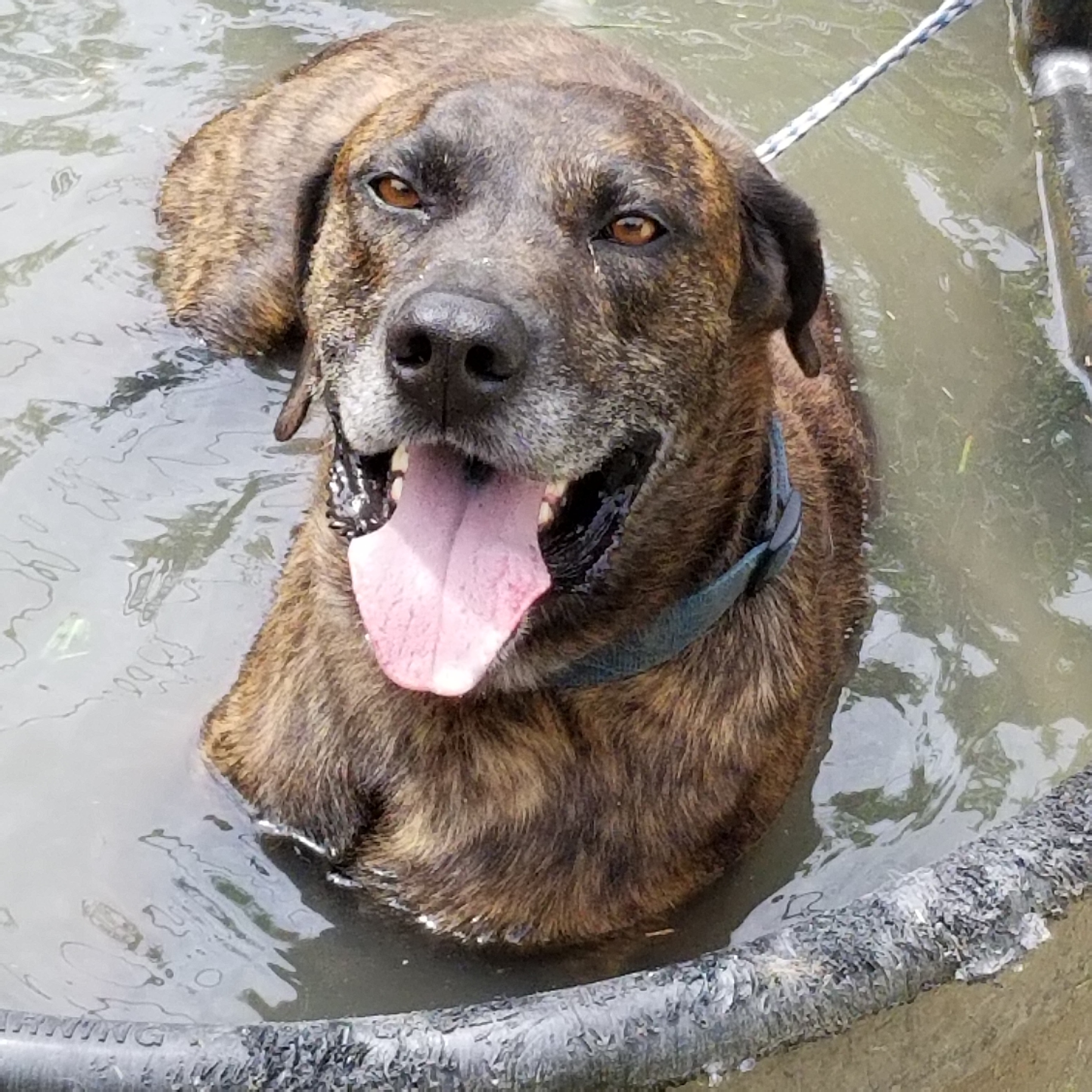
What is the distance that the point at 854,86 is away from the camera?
4.37m

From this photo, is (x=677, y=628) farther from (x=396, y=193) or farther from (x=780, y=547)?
(x=396, y=193)

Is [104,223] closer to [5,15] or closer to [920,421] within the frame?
[5,15]

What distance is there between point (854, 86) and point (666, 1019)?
9.52 ft

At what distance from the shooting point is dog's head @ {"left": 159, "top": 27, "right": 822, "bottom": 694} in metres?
2.70

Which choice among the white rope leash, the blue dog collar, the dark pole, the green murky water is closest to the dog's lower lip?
the blue dog collar

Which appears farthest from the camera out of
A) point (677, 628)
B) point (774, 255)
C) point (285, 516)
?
point (285, 516)

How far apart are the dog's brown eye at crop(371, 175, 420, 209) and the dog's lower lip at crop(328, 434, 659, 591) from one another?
1.52 feet

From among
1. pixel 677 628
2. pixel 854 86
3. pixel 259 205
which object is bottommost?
pixel 259 205

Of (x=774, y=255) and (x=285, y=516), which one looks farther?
(x=285, y=516)

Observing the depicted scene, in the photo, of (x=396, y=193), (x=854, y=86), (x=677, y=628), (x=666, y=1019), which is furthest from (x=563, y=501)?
(x=854, y=86)

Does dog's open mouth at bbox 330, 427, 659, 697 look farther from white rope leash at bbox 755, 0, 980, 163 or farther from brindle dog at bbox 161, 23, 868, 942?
white rope leash at bbox 755, 0, 980, 163

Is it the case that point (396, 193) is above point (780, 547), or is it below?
above

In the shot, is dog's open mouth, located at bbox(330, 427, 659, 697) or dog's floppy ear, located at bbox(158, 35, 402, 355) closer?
dog's open mouth, located at bbox(330, 427, 659, 697)

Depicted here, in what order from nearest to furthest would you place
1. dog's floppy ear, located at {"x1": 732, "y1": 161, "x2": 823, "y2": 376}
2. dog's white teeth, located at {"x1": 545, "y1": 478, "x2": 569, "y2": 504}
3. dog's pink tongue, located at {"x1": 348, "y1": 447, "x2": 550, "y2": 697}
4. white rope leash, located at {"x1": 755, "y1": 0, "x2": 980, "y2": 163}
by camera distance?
dog's pink tongue, located at {"x1": 348, "y1": 447, "x2": 550, "y2": 697} → dog's white teeth, located at {"x1": 545, "y1": 478, "x2": 569, "y2": 504} → dog's floppy ear, located at {"x1": 732, "y1": 161, "x2": 823, "y2": 376} → white rope leash, located at {"x1": 755, "y1": 0, "x2": 980, "y2": 163}
